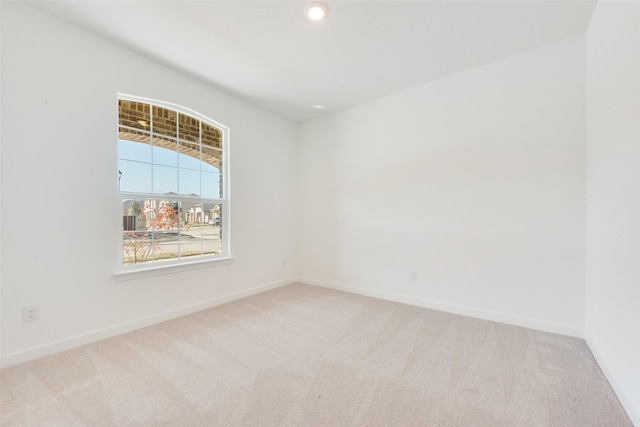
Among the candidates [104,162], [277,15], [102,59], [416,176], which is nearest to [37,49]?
[102,59]

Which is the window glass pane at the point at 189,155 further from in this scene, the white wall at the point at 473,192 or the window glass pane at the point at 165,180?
the white wall at the point at 473,192

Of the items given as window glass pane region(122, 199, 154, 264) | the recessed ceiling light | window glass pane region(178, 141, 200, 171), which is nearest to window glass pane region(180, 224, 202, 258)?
window glass pane region(122, 199, 154, 264)

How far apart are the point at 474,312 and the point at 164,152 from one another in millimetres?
3786

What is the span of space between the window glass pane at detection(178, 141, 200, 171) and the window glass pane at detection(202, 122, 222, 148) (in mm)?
155

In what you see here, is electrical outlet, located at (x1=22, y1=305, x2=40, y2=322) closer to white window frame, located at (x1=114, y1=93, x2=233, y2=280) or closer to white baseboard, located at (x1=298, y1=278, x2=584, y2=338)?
white window frame, located at (x1=114, y1=93, x2=233, y2=280)

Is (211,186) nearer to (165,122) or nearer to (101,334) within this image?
(165,122)

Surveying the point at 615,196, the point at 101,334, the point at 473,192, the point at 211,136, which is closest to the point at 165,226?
the point at 101,334

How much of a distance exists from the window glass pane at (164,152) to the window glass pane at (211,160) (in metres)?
0.36

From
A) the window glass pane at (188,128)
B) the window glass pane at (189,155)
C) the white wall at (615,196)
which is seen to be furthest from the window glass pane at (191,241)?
the white wall at (615,196)

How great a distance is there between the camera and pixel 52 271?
83.5 inches

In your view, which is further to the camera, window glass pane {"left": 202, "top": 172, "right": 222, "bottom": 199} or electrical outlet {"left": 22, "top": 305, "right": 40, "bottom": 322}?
window glass pane {"left": 202, "top": 172, "right": 222, "bottom": 199}

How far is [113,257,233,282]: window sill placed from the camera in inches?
98.2

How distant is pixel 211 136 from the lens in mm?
3373

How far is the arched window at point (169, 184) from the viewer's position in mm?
2631
